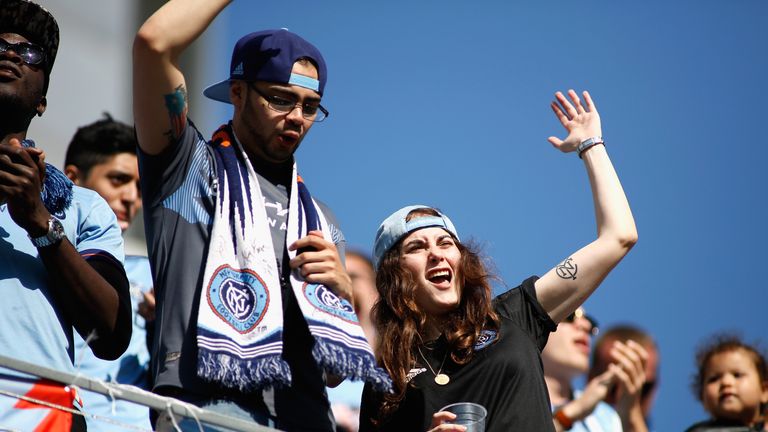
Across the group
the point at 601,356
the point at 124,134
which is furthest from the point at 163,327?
the point at 601,356

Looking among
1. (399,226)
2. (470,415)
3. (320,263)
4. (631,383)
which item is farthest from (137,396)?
(631,383)

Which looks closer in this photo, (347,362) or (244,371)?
(244,371)

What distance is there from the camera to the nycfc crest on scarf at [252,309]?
3.76 meters

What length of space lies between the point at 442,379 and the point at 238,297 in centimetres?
99

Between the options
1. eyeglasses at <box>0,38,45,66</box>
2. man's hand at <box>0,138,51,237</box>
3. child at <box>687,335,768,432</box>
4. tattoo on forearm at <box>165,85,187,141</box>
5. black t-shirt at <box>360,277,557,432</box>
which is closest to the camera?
man's hand at <box>0,138,51,237</box>

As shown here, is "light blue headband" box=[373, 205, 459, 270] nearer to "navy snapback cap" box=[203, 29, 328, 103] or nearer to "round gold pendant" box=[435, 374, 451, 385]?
"round gold pendant" box=[435, 374, 451, 385]

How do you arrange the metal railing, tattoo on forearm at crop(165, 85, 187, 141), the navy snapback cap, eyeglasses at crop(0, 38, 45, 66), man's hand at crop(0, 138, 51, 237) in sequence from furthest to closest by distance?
the navy snapback cap < eyeglasses at crop(0, 38, 45, 66) < tattoo on forearm at crop(165, 85, 187, 141) < man's hand at crop(0, 138, 51, 237) < the metal railing

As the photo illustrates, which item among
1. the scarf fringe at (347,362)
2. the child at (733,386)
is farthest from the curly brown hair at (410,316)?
the child at (733,386)

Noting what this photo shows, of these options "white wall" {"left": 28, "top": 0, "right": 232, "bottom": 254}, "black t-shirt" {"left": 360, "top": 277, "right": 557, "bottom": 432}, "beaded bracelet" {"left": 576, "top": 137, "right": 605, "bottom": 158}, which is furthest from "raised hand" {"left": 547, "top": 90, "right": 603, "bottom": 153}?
"white wall" {"left": 28, "top": 0, "right": 232, "bottom": 254}

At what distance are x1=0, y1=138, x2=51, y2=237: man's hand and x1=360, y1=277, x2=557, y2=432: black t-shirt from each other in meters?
1.44

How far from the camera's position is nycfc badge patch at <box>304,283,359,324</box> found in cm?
399

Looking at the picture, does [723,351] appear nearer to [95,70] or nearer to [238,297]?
[238,297]

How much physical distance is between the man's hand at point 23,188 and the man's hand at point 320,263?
2.60ft

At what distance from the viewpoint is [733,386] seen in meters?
6.22
